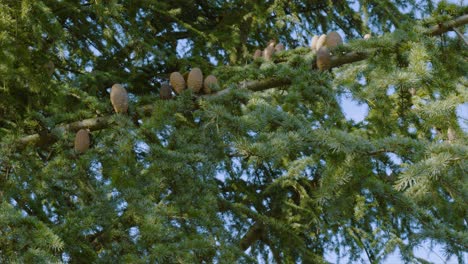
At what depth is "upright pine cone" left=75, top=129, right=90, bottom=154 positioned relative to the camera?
10.4ft

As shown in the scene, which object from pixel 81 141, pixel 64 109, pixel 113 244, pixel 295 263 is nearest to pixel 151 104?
pixel 81 141

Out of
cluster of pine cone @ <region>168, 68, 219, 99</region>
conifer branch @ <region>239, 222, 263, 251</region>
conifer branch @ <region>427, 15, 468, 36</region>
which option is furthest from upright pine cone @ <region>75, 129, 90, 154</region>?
conifer branch @ <region>239, 222, 263, 251</region>

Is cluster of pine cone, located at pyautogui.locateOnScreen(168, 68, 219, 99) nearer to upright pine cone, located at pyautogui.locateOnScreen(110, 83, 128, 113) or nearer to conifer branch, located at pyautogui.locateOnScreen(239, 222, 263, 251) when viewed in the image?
upright pine cone, located at pyautogui.locateOnScreen(110, 83, 128, 113)

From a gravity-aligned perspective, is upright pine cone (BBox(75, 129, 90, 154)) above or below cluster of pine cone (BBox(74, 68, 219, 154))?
below

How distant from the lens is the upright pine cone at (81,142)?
3.18m

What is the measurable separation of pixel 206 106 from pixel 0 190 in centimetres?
105

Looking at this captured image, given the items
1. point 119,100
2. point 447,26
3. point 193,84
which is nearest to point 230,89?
point 193,84

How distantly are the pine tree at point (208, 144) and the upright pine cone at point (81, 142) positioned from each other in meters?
0.01

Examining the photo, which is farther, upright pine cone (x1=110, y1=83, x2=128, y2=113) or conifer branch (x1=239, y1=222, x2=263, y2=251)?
conifer branch (x1=239, y1=222, x2=263, y2=251)

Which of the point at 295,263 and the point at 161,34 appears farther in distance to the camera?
the point at 161,34

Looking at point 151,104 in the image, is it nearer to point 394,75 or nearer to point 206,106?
point 206,106

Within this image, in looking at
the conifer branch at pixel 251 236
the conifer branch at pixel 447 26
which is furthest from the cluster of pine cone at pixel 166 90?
the conifer branch at pixel 251 236

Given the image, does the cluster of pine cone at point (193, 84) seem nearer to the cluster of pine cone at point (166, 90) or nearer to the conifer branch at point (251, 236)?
the cluster of pine cone at point (166, 90)

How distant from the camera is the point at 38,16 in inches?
135
